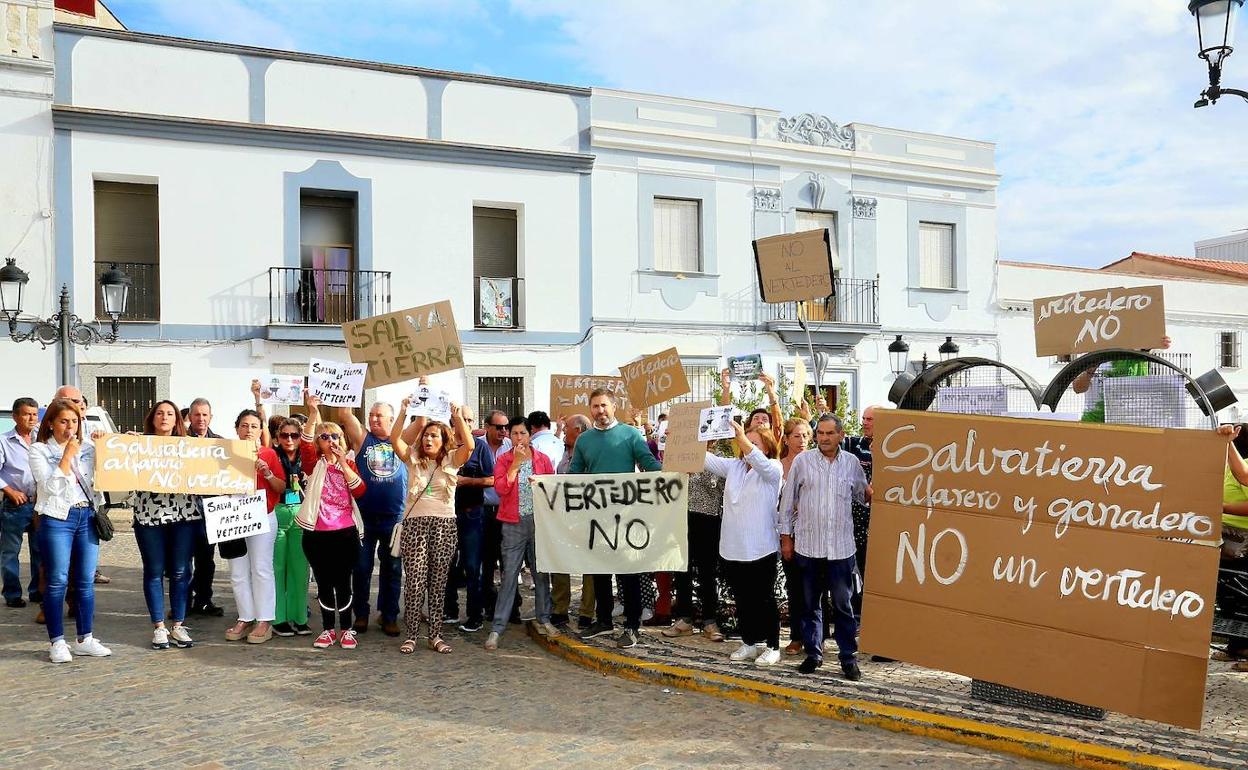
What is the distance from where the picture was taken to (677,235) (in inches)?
822

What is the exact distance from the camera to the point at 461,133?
19250 millimetres

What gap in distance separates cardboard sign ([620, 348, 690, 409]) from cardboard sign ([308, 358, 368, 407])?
2.72m

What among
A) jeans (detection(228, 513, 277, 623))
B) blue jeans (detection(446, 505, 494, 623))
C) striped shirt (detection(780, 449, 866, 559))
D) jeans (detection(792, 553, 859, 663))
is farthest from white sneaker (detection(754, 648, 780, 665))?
jeans (detection(228, 513, 277, 623))

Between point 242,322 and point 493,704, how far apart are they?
13.0 m

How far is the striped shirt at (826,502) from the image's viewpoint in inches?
262

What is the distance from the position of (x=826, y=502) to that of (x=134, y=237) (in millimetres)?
14544

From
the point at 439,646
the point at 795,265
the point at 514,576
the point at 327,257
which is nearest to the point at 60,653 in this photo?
the point at 439,646

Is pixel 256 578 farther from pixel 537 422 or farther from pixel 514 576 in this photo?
pixel 537 422

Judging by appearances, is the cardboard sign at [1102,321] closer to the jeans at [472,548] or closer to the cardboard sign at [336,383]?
the jeans at [472,548]

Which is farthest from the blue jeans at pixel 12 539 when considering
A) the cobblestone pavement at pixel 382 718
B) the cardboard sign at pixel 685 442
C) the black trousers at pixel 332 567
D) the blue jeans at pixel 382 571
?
the cardboard sign at pixel 685 442

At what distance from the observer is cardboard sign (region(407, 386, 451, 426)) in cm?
809

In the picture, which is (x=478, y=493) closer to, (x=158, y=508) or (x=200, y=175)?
A: (x=158, y=508)

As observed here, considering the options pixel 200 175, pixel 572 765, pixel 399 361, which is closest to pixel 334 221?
pixel 200 175

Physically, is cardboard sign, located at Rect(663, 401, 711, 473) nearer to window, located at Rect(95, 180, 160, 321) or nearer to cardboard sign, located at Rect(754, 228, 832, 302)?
cardboard sign, located at Rect(754, 228, 832, 302)
